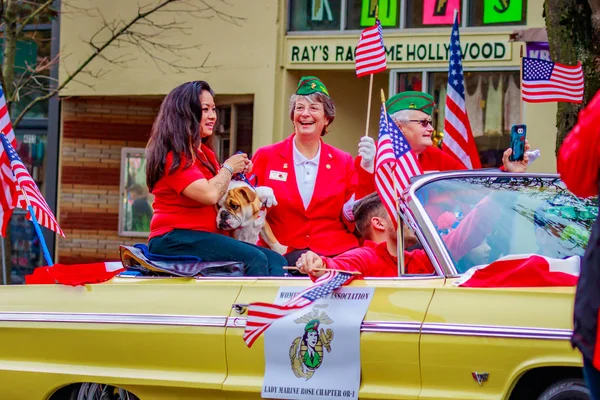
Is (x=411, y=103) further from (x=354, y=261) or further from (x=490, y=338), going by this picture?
(x=490, y=338)

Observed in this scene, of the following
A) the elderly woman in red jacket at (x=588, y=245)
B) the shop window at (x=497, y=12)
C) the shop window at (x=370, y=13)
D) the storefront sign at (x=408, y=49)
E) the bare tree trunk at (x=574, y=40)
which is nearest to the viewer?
the elderly woman in red jacket at (x=588, y=245)

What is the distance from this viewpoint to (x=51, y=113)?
17.6m

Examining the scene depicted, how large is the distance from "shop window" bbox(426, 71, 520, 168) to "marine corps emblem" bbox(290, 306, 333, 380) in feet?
31.0

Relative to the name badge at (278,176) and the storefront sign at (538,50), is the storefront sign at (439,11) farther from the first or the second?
the name badge at (278,176)

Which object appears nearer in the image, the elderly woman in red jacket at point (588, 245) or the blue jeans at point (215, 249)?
the elderly woman in red jacket at point (588, 245)

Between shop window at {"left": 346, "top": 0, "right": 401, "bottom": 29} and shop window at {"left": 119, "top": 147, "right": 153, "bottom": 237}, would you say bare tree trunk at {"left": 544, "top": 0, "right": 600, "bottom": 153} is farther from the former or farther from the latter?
shop window at {"left": 119, "top": 147, "right": 153, "bottom": 237}

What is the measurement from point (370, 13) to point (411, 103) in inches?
315

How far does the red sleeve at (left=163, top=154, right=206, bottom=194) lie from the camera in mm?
6352

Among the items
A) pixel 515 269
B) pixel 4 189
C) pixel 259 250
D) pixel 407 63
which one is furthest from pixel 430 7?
pixel 515 269

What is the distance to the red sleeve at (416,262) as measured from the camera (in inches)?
215

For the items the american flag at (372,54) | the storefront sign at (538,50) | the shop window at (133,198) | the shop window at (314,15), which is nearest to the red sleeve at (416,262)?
the american flag at (372,54)

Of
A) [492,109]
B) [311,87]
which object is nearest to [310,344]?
[311,87]

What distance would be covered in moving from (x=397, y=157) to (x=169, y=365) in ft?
5.36

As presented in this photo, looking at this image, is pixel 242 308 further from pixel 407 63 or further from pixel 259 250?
pixel 407 63
